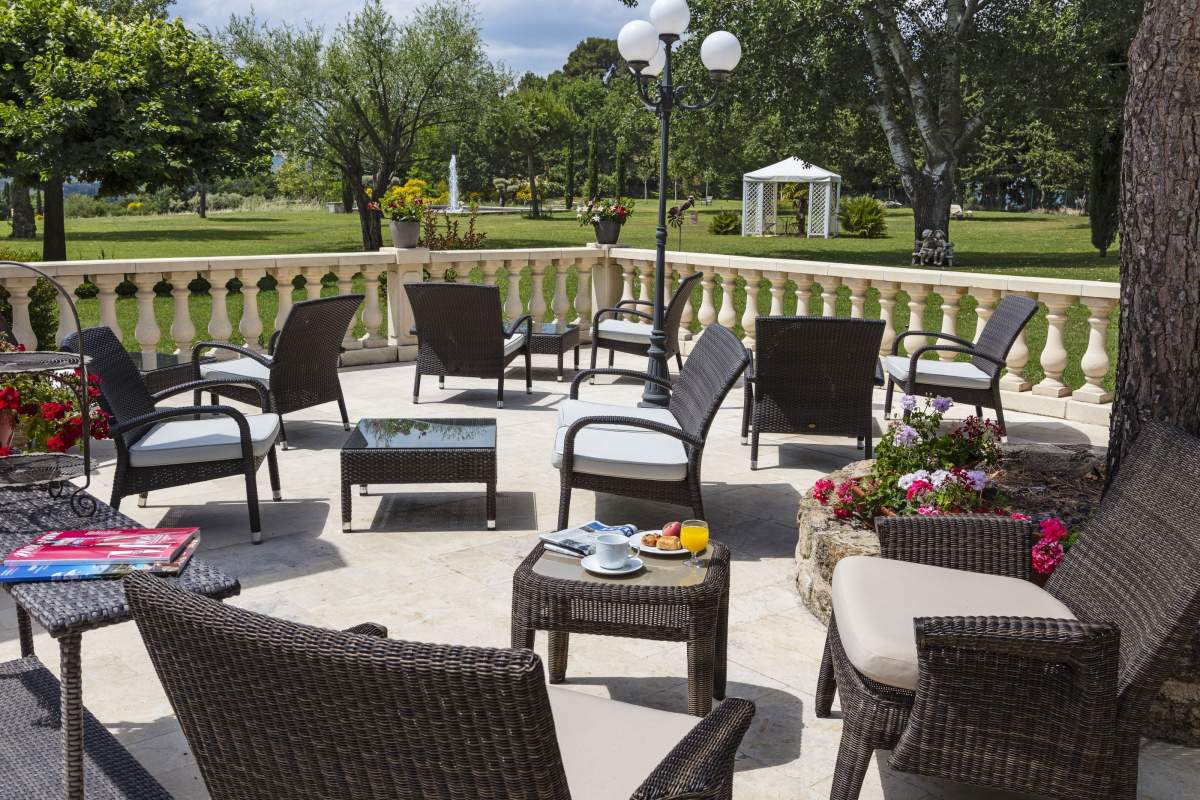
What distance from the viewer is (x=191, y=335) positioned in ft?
28.3

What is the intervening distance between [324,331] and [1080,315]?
11.3m

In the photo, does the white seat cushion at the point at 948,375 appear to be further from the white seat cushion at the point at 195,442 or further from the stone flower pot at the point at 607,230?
the stone flower pot at the point at 607,230

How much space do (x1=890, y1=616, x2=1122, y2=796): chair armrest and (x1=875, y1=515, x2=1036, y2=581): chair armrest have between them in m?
0.86

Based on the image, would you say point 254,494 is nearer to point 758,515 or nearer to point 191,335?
point 758,515

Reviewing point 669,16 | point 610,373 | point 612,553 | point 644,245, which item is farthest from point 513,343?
point 644,245

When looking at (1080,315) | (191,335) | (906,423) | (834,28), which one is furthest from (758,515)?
(834,28)

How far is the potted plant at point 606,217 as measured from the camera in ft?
35.2

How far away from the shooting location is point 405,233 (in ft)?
31.6

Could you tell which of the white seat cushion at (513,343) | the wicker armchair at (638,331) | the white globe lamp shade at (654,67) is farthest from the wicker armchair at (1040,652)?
the white globe lamp shade at (654,67)

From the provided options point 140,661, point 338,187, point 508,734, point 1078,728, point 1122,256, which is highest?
point 338,187

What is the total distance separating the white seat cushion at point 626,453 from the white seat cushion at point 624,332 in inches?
135

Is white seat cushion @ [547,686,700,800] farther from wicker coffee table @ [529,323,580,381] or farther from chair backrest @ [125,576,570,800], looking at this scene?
wicker coffee table @ [529,323,580,381]

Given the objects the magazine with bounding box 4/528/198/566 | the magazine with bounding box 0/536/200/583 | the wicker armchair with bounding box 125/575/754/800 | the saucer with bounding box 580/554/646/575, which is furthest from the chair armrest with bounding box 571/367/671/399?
the wicker armchair with bounding box 125/575/754/800

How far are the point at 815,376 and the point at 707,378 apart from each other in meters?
1.18
